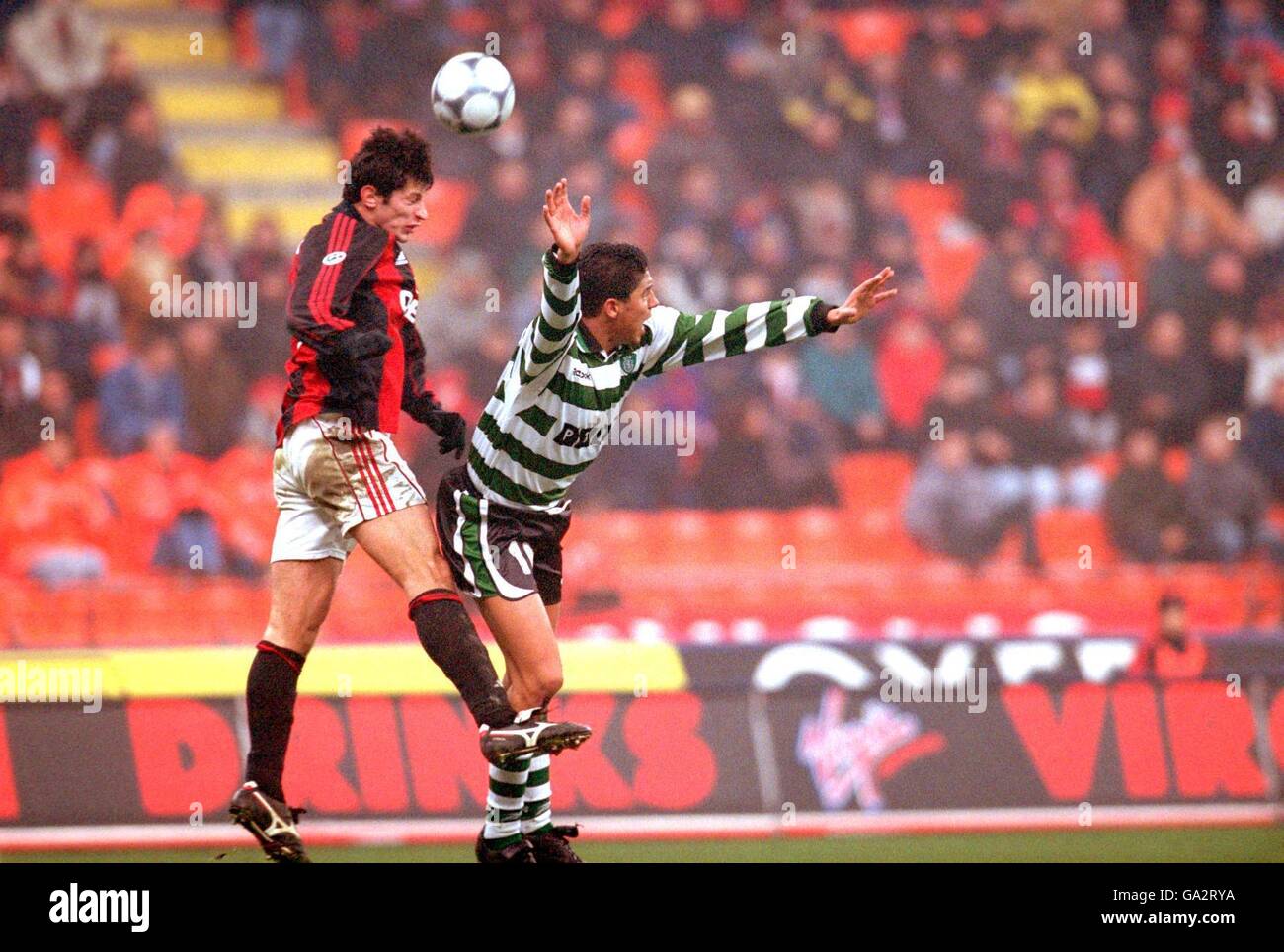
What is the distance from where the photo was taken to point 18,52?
1159 centimetres

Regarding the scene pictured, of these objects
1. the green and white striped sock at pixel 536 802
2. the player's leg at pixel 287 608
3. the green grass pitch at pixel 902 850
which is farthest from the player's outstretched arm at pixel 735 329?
the green grass pitch at pixel 902 850

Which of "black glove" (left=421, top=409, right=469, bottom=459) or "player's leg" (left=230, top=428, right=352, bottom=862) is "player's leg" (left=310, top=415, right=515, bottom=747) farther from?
"black glove" (left=421, top=409, right=469, bottom=459)

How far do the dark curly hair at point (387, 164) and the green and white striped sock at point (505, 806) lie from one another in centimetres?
177

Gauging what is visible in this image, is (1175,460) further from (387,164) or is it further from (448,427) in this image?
(387,164)

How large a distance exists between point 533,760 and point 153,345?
579 centimetres

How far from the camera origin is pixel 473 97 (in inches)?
203

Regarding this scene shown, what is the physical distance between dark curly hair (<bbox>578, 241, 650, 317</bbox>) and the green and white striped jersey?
92 mm

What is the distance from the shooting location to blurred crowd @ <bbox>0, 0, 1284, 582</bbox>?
9984 mm

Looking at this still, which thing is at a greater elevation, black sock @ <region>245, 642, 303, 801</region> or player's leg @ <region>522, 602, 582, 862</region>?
black sock @ <region>245, 642, 303, 801</region>

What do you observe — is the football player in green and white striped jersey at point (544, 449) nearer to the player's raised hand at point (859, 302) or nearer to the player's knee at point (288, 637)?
the player's raised hand at point (859, 302)

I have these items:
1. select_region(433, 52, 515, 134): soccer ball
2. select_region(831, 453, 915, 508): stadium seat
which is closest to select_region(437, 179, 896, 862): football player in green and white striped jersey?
select_region(433, 52, 515, 134): soccer ball

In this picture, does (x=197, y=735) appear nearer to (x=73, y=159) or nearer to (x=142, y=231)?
(x=142, y=231)

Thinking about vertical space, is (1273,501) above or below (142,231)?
below
